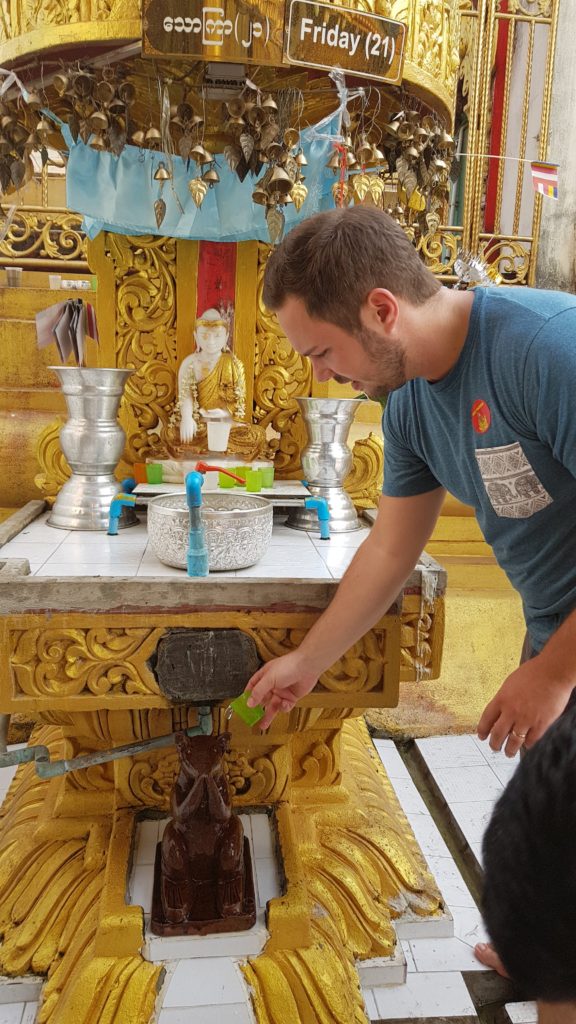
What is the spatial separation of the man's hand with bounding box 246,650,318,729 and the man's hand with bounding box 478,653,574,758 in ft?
1.85

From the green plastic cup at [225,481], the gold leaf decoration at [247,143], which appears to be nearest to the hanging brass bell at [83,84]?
the gold leaf decoration at [247,143]

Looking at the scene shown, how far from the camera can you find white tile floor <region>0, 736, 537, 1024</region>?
169cm

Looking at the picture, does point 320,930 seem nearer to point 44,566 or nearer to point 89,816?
point 89,816

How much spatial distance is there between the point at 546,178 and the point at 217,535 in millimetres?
1932

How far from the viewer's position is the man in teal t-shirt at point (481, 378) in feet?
3.85

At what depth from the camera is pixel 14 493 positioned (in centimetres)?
308

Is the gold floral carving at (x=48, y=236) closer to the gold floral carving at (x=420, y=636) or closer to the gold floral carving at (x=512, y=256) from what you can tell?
the gold floral carving at (x=512, y=256)

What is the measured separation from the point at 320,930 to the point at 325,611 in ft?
2.92

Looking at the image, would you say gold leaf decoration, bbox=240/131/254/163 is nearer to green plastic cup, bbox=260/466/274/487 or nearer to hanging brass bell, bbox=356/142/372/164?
hanging brass bell, bbox=356/142/372/164

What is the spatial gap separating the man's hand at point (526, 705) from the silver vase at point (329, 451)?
1281mm

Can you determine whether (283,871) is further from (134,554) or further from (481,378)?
(481,378)

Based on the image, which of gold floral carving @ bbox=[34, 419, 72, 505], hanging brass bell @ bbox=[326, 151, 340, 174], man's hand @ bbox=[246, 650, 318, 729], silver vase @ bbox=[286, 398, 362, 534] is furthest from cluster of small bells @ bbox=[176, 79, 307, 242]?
man's hand @ bbox=[246, 650, 318, 729]

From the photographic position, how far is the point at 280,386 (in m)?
2.77

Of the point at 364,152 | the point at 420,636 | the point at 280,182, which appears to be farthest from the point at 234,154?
the point at 420,636
